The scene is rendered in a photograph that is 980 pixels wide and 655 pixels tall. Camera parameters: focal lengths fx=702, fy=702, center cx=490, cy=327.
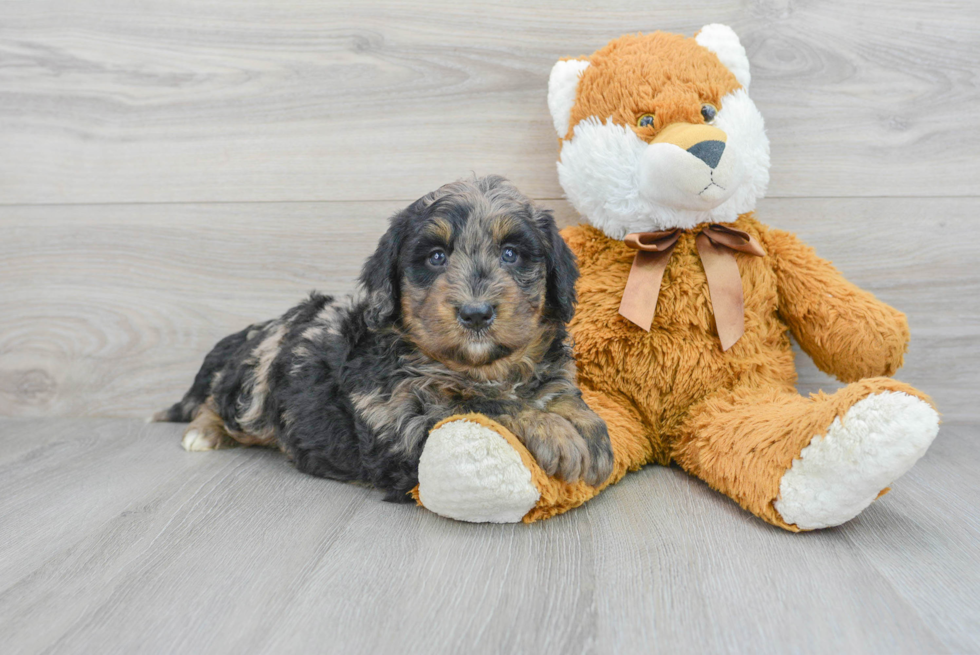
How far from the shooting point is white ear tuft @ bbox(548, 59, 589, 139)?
77.9 inches

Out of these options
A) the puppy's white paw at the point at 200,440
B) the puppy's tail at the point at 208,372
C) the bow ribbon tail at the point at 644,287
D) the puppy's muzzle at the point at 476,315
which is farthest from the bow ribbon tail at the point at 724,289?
the puppy's white paw at the point at 200,440

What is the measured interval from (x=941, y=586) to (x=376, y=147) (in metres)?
1.92

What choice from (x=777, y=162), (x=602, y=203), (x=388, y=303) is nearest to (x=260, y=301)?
(x=388, y=303)

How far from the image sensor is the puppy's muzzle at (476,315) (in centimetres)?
142

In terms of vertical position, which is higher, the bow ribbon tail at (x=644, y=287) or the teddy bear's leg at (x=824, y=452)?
the bow ribbon tail at (x=644, y=287)

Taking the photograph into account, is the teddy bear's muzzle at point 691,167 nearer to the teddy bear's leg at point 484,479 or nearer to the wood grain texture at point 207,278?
the wood grain texture at point 207,278

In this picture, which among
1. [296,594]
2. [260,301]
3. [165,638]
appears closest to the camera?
[165,638]

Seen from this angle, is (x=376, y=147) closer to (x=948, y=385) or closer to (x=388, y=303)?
(x=388, y=303)

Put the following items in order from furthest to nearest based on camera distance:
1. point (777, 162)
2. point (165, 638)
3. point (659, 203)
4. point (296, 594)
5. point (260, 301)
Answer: point (260, 301) → point (777, 162) → point (659, 203) → point (296, 594) → point (165, 638)

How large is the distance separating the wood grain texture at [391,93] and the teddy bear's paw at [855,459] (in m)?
1.10

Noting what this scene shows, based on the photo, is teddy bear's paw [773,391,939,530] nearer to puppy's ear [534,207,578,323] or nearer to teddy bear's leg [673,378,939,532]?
teddy bear's leg [673,378,939,532]

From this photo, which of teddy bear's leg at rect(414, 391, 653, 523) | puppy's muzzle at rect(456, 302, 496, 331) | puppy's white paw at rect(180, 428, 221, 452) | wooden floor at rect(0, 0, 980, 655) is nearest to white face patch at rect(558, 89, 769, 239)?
wooden floor at rect(0, 0, 980, 655)

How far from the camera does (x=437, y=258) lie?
1.56 meters

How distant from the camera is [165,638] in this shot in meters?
1.10
